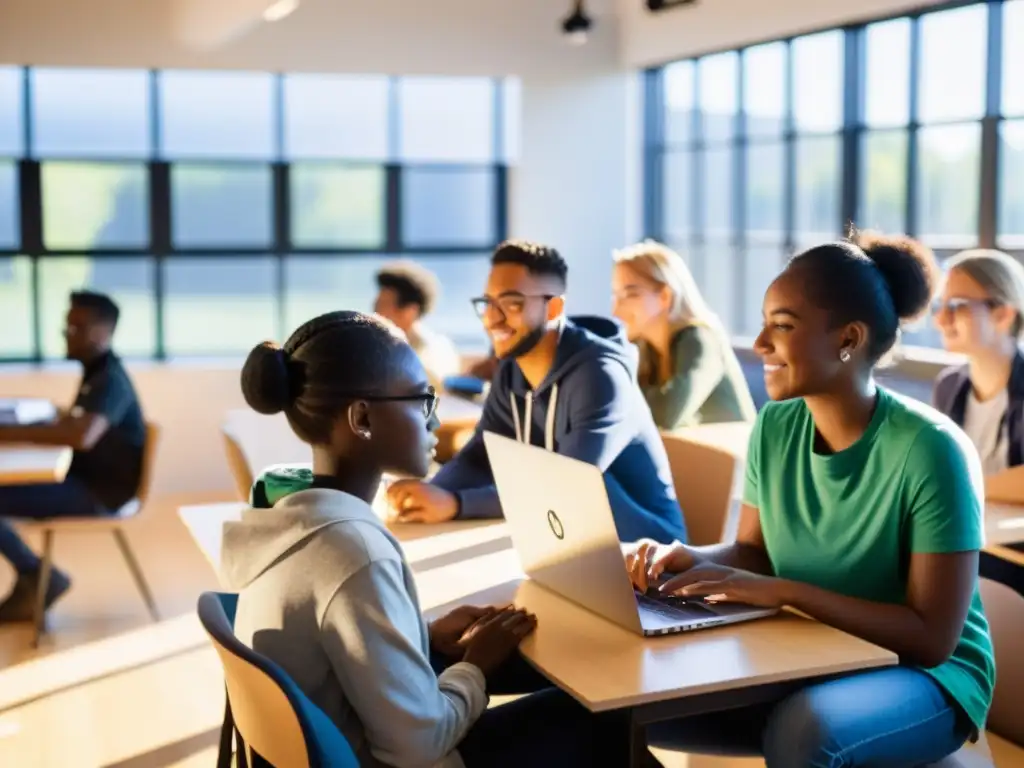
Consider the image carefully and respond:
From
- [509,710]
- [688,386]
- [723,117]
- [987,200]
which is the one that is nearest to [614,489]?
[509,710]

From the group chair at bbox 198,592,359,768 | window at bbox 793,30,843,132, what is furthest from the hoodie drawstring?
window at bbox 793,30,843,132

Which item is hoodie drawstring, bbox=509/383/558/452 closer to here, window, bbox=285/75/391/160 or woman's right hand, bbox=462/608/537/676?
woman's right hand, bbox=462/608/537/676

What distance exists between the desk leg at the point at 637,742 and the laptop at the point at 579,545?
0.70ft

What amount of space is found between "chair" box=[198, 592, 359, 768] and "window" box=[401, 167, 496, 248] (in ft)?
22.2

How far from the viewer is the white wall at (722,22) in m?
6.47

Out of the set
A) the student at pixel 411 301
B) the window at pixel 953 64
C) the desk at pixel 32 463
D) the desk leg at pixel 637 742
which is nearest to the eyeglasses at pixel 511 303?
the desk leg at pixel 637 742

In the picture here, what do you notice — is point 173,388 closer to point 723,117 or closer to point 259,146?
point 259,146

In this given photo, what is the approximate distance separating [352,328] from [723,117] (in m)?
6.19

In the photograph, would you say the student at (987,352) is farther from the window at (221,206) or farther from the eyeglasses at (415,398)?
the window at (221,206)

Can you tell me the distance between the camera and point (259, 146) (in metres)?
8.35

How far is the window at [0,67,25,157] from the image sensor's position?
26.0 ft

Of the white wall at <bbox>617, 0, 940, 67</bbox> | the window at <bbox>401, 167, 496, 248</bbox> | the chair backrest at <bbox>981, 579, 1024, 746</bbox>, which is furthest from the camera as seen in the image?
the window at <bbox>401, 167, 496, 248</bbox>

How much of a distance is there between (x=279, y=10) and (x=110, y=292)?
6.04 ft

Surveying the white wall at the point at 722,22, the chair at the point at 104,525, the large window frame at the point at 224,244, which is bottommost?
the chair at the point at 104,525
